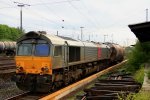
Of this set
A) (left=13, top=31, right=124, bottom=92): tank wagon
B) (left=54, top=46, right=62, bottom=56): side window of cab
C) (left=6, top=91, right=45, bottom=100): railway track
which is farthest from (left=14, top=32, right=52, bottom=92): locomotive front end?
(left=54, top=46, right=62, bottom=56): side window of cab

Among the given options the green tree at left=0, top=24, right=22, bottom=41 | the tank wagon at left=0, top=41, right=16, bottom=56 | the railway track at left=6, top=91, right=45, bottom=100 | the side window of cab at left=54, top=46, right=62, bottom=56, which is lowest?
the railway track at left=6, top=91, right=45, bottom=100

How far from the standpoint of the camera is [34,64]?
1620 cm

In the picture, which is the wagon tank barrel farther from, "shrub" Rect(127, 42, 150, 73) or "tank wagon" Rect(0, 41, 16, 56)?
"shrub" Rect(127, 42, 150, 73)

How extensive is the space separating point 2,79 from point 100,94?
9838mm

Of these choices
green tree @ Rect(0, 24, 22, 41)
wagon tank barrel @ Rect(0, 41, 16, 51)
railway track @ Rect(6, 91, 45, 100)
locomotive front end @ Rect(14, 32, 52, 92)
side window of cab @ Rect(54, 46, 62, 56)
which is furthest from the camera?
green tree @ Rect(0, 24, 22, 41)

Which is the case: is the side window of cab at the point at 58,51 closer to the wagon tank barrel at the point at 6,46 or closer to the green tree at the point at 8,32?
the wagon tank barrel at the point at 6,46

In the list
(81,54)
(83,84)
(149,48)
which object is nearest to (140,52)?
(149,48)

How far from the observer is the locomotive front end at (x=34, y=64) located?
1598cm

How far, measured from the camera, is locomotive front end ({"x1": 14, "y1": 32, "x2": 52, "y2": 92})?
15977 millimetres

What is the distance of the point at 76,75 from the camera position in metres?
21.3

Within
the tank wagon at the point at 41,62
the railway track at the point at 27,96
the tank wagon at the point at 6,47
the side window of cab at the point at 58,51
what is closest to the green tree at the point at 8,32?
the tank wagon at the point at 6,47

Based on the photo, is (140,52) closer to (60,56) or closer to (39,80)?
(60,56)

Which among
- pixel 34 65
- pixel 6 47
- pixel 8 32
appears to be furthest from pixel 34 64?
pixel 8 32

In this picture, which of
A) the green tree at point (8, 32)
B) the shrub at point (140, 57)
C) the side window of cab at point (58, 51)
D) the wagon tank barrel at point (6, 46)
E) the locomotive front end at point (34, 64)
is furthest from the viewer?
the green tree at point (8, 32)
